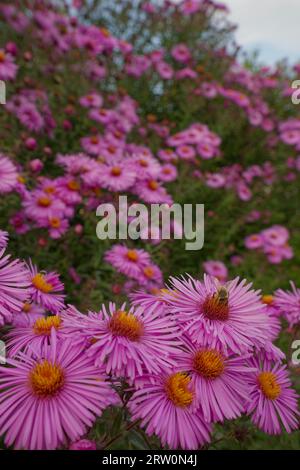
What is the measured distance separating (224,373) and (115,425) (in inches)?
9.3

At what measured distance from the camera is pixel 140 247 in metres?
2.30

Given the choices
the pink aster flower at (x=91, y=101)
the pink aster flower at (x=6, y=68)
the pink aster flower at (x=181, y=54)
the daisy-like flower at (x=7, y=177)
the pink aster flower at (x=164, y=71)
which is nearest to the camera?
the daisy-like flower at (x=7, y=177)

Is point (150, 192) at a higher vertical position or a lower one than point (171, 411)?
higher

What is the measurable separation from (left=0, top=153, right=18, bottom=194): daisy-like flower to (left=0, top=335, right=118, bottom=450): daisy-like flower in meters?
1.00

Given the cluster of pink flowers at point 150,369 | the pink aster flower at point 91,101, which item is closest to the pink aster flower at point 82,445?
the cluster of pink flowers at point 150,369

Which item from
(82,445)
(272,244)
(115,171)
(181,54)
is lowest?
(82,445)

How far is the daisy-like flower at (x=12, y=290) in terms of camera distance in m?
0.81

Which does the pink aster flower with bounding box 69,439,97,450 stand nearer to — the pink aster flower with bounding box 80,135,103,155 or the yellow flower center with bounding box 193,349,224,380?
the yellow flower center with bounding box 193,349,224,380

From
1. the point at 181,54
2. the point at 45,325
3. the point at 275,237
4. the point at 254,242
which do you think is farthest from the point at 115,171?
the point at 181,54

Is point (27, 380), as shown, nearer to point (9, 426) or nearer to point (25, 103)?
point (9, 426)

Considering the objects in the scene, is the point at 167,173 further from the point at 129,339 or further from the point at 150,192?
the point at 129,339

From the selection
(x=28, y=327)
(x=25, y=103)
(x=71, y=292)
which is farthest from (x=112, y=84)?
(x=28, y=327)

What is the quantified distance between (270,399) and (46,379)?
467mm

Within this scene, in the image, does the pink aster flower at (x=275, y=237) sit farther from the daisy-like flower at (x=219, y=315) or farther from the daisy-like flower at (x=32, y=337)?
the daisy-like flower at (x=32, y=337)
